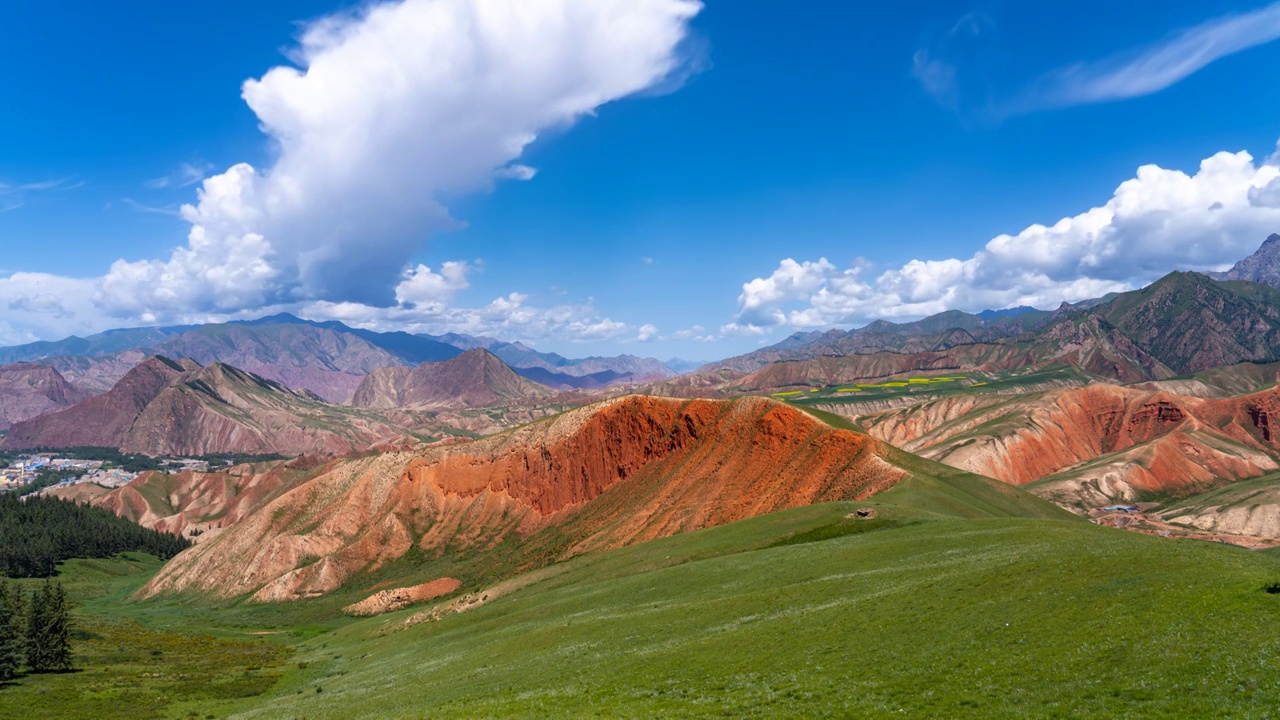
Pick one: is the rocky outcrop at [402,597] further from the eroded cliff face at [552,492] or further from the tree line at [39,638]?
the tree line at [39,638]

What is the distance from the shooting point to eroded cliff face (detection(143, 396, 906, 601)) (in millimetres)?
94312

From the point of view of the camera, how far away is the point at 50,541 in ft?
567

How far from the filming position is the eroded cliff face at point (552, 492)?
94.3m

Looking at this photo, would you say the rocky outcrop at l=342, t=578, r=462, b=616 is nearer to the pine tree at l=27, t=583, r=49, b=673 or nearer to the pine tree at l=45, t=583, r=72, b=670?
the pine tree at l=45, t=583, r=72, b=670

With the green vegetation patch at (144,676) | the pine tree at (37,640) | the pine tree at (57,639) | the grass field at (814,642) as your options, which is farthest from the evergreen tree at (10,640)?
the grass field at (814,642)

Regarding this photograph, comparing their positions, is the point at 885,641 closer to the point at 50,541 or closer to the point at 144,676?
the point at 144,676

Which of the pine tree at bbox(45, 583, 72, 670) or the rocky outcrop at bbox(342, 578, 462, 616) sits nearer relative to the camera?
the pine tree at bbox(45, 583, 72, 670)

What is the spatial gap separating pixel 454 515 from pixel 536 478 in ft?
64.5

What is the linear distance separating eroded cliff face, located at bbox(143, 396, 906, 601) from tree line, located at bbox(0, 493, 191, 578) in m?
47.8

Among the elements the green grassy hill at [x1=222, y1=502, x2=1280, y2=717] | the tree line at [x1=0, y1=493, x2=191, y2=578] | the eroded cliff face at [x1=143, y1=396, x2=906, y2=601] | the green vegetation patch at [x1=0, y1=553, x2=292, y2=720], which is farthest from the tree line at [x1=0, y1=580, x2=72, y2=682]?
the tree line at [x1=0, y1=493, x2=191, y2=578]

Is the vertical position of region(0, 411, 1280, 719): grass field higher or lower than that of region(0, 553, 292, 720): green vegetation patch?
higher

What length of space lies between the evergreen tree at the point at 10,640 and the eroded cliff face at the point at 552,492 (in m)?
54.1

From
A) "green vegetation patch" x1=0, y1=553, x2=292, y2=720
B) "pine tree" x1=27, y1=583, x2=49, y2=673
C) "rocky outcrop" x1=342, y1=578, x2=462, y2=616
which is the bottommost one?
"rocky outcrop" x1=342, y1=578, x2=462, y2=616

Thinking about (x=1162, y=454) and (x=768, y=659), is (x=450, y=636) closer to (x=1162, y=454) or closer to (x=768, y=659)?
(x=768, y=659)
